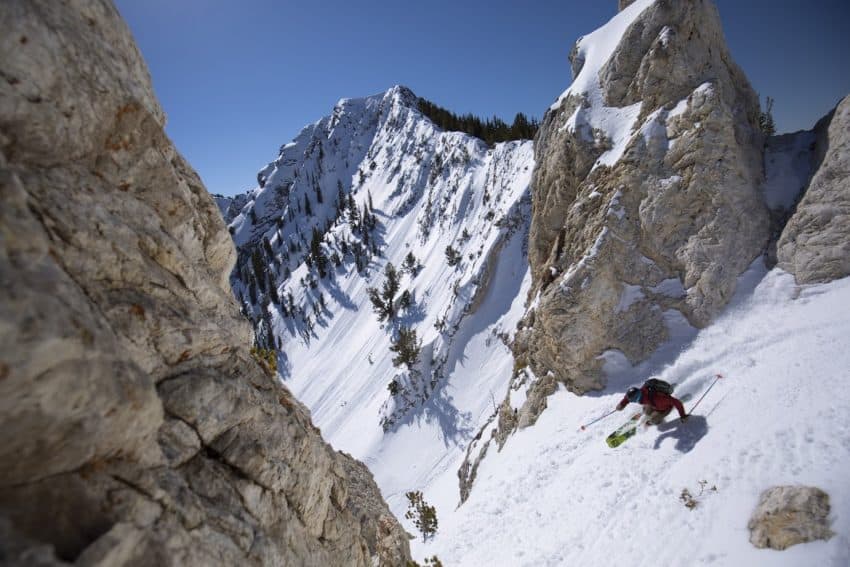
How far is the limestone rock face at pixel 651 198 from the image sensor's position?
1553 centimetres

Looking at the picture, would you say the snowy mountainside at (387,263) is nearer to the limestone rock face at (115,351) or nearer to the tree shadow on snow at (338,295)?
the tree shadow on snow at (338,295)

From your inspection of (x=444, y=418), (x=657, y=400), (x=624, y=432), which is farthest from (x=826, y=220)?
(x=444, y=418)

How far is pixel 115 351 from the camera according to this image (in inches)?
153

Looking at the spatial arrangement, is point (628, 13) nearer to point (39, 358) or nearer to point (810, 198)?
point (810, 198)

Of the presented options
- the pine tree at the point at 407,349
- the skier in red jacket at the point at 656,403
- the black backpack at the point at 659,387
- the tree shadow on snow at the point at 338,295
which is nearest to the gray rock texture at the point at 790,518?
the skier in red jacket at the point at 656,403

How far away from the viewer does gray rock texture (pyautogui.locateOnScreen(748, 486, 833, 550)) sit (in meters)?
6.95

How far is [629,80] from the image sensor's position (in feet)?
61.0

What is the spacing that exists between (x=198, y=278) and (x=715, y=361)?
1622 centimetres

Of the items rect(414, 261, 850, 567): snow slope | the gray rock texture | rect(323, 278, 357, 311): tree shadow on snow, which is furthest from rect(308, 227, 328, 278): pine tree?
the gray rock texture

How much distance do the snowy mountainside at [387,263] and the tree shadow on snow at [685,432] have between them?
22.9 metres

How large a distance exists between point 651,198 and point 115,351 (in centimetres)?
1901

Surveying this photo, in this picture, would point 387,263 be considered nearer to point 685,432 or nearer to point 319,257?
point 319,257

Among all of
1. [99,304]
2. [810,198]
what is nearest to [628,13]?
[810,198]

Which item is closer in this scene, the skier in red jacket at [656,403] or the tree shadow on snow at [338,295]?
the skier in red jacket at [656,403]
